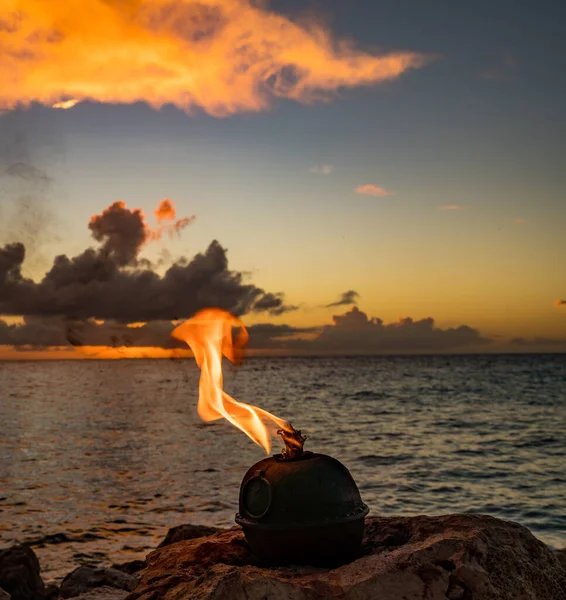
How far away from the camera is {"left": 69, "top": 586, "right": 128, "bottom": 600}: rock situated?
849 cm

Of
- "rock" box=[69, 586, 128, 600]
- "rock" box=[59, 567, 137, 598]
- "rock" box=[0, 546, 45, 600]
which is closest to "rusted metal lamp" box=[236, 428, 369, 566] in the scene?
"rock" box=[69, 586, 128, 600]

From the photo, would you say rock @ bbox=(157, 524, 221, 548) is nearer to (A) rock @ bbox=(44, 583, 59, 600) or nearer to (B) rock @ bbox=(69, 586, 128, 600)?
(A) rock @ bbox=(44, 583, 59, 600)

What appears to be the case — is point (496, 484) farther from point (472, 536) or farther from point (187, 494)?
point (472, 536)

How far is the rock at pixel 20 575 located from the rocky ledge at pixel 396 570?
3.60 metres

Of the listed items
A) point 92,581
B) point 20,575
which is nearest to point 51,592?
point 20,575

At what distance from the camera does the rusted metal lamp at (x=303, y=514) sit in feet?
21.3

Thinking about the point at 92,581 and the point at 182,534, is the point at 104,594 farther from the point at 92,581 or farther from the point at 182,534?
the point at 182,534

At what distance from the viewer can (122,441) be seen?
107 ft

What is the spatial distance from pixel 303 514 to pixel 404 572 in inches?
41.5

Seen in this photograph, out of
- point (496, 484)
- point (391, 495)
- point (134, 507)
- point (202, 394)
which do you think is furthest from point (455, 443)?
point (202, 394)

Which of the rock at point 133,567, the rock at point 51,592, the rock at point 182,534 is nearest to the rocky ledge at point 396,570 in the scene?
the rock at point 51,592

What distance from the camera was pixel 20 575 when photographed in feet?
33.0

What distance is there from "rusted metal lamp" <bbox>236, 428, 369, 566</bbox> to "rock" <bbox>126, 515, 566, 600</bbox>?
195 mm

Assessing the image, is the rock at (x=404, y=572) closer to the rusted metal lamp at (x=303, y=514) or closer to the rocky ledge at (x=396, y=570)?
the rocky ledge at (x=396, y=570)
